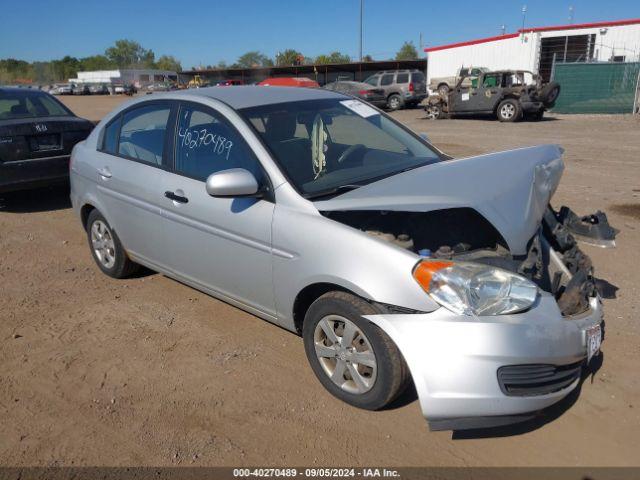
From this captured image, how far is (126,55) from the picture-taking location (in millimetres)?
123062

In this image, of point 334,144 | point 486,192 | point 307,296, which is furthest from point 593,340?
point 334,144

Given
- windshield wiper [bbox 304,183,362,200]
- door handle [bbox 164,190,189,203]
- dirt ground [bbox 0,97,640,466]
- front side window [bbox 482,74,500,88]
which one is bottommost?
dirt ground [bbox 0,97,640,466]

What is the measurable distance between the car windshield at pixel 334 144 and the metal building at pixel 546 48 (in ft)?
95.0

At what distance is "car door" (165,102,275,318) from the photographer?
333 cm

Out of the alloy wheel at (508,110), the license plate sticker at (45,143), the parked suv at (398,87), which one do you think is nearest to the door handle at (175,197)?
the license plate sticker at (45,143)

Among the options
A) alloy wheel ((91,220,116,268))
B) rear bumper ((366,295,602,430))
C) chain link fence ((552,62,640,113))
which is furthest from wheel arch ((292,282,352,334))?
chain link fence ((552,62,640,113))

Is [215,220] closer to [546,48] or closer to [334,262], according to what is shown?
[334,262]

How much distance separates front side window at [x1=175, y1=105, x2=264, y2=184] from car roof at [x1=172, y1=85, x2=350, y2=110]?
0.16 metres

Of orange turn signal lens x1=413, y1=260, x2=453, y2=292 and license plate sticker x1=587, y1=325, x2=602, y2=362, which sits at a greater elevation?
orange turn signal lens x1=413, y1=260, x2=453, y2=292

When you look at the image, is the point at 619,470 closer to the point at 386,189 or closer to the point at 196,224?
the point at 386,189

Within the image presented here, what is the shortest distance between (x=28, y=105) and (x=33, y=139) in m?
0.93

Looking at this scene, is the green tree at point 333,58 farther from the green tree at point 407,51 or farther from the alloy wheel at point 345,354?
the alloy wheel at point 345,354

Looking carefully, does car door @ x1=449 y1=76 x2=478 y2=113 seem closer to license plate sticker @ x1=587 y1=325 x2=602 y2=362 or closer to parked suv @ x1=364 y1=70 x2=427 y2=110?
parked suv @ x1=364 y1=70 x2=427 y2=110

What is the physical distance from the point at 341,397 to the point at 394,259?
0.93 meters
